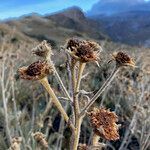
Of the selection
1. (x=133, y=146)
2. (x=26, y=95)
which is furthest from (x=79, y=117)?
(x=26, y=95)

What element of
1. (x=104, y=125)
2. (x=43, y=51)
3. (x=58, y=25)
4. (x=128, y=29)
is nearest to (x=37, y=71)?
(x=43, y=51)

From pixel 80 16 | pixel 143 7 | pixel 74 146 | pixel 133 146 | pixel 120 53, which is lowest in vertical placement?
pixel 143 7

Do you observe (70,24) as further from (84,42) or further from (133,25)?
(84,42)

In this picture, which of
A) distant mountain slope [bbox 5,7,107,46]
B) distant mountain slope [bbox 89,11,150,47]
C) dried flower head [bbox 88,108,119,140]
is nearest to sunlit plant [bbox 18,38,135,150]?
dried flower head [bbox 88,108,119,140]

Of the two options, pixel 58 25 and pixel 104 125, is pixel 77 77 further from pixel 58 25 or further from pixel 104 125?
pixel 58 25

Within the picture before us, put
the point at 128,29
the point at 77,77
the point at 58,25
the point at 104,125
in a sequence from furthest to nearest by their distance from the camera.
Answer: the point at 128,29
the point at 58,25
the point at 77,77
the point at 104,125
